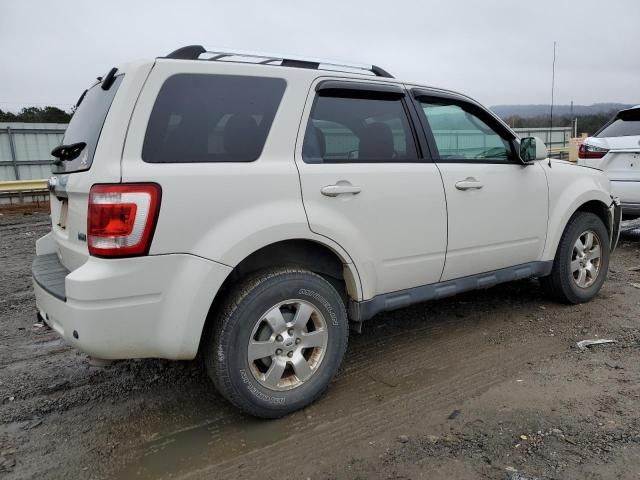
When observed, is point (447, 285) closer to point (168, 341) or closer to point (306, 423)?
point (306, 423)

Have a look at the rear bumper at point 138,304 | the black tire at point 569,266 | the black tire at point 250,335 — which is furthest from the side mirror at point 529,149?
the rear bumper at point 138,304

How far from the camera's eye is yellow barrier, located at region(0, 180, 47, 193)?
13.9 meters

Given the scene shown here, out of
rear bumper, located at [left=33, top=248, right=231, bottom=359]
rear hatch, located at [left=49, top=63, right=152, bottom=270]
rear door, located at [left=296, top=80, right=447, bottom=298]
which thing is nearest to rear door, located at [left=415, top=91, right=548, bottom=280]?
rear door, located at [left=296, top=80, right=447, bottom=298]

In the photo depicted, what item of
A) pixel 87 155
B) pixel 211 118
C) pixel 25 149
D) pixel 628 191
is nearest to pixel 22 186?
pixel 25 149

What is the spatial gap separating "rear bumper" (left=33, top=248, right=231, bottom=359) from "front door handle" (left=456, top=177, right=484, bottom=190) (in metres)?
1.83

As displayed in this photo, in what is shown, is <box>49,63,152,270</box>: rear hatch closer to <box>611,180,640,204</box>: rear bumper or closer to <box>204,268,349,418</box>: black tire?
<box>204,268,349,418</box>: black tire

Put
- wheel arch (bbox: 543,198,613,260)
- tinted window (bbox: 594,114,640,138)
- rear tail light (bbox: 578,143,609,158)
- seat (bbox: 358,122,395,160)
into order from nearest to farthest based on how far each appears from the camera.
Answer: seat (bbox: 358,122,395,160)
wheel arch (bbox: 543,198,613,260)
tinted window (bbox: 594,114,640,138)
rear tail light (bbox: 578,143,609,158)

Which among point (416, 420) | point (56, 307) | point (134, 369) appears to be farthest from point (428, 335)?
point (56, 307)

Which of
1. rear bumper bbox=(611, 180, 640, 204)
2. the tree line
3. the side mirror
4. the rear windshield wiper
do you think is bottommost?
rear bumper bbox=(611, 180, 640, 204)

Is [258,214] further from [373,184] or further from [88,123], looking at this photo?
[88,123]

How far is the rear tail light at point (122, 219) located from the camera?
2.37m

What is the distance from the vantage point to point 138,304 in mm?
2416

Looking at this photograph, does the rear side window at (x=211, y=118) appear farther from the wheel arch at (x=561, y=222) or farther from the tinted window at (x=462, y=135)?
the wheel arch at (x=561, y=222)

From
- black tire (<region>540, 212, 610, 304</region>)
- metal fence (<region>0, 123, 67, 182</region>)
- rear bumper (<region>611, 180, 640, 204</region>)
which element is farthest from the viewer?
metal fence (<region>0, 123, 67, 182</region>)
